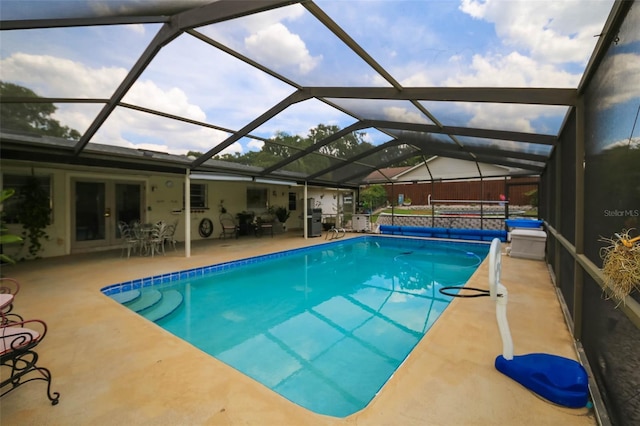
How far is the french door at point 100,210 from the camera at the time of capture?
7469 millimetres

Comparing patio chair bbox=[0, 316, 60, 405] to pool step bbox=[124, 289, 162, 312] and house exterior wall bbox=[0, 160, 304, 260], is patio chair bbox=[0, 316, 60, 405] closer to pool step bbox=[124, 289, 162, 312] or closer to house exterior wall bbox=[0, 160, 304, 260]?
pool step bbox=[124, 289, 162, 312]

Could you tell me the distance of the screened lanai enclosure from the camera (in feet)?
5.64

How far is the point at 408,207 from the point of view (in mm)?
15211

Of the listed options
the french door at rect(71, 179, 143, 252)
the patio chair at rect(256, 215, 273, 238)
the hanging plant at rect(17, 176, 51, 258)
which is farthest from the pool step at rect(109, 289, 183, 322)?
the patio chair at rect(256, 215, 273, 238)

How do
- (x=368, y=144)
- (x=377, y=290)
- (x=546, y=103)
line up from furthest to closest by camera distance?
(x=368, y=144)
(x=377, y=290)
(x=546, y=103)

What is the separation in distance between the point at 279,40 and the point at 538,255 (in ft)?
23.5

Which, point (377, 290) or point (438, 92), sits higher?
point (438, 92)

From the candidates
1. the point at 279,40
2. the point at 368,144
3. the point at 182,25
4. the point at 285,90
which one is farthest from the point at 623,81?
the point at 368,144

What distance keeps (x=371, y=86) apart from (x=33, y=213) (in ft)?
25.5

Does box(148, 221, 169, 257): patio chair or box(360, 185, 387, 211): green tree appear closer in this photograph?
box(148, 221, 169, 257): patio chair

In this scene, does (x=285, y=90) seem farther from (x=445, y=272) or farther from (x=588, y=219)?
(x=445, y=272)

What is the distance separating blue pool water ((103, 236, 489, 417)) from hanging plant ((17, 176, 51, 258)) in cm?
372

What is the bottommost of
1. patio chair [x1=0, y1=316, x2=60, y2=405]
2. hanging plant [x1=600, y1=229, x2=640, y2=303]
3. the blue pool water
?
the blue pool water

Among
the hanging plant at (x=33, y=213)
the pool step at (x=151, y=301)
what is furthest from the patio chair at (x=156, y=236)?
the pool step at (x=151, y=301)
